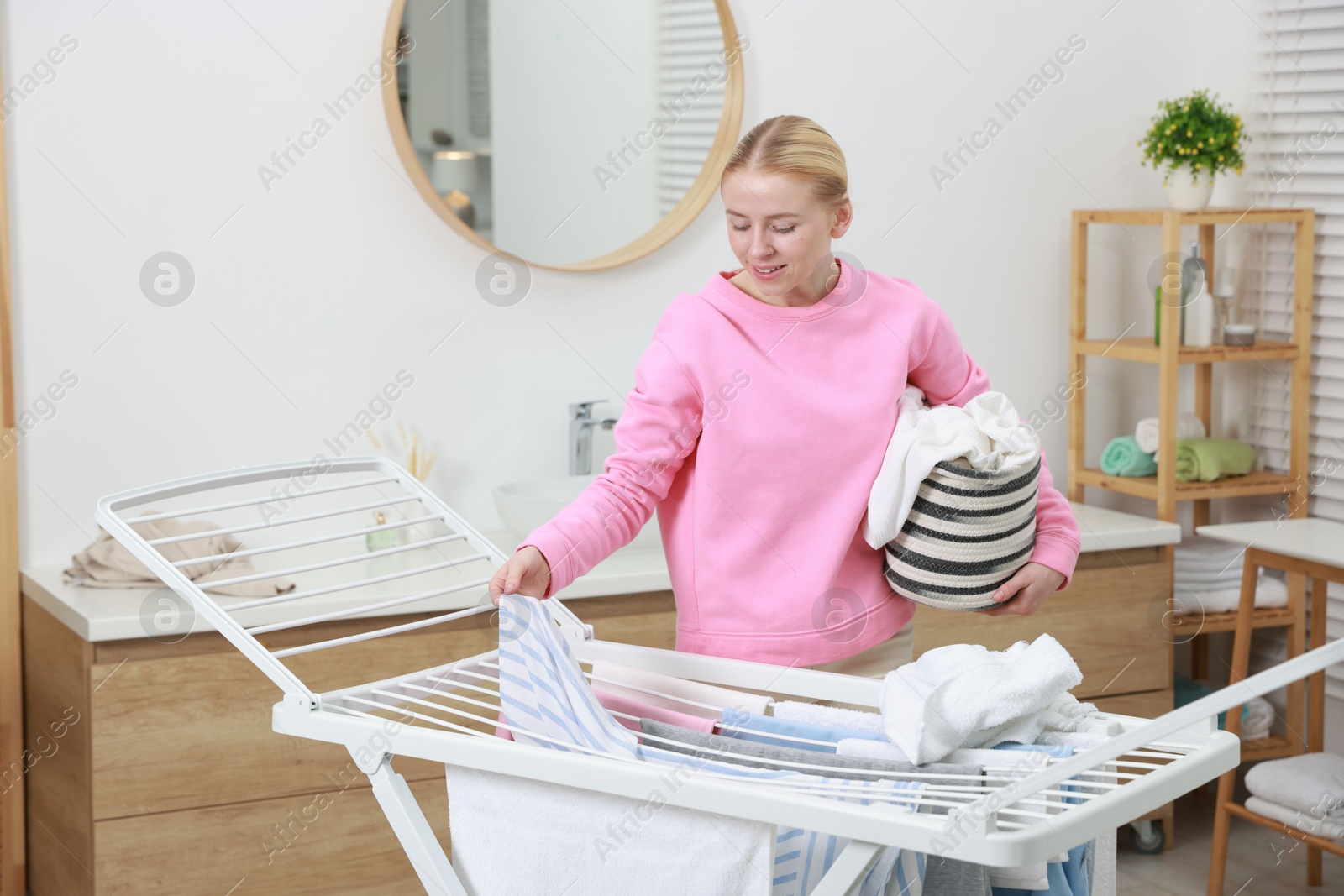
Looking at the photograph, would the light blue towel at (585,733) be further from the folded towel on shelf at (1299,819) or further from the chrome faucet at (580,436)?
the folded towel on shelf at (1299,819)

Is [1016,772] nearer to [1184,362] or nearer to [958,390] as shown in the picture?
[958,390]

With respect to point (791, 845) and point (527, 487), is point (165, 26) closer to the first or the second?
point (527, 487)

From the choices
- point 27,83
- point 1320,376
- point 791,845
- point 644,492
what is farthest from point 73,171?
point 1320,376

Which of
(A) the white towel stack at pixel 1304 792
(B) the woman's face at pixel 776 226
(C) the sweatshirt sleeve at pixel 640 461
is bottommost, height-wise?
(A) the white towel stack at pixel 1304 792

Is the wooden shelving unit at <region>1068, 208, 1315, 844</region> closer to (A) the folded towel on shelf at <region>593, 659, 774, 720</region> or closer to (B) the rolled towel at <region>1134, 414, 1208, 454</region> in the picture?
(B) the rolled towel at <region>1134, 414, 1208, 454</region>

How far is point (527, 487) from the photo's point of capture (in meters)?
2.54

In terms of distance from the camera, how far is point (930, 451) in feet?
4.38

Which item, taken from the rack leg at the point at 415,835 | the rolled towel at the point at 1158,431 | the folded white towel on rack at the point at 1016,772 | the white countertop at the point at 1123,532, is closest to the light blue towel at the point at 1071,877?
the folded white towel on rack at the point at 1016,772

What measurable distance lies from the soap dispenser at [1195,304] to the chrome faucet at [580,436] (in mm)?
1259

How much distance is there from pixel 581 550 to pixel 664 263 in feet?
4.93

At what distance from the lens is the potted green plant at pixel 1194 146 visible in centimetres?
278

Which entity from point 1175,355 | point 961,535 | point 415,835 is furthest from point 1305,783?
point 415,835

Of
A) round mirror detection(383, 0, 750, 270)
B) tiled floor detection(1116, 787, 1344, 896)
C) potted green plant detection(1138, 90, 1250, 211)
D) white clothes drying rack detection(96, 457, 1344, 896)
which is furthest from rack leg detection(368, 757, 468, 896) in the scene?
potted green plant detection(1138, 90, 1250, 211)

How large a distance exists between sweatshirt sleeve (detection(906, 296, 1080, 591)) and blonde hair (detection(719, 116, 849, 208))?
194 millimetres
